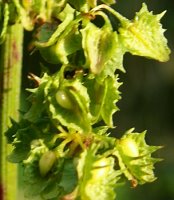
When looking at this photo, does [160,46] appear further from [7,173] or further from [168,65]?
[168,65]

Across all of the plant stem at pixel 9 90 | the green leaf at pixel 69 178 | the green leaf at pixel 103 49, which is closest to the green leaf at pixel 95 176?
the green leaf at pixel 69 178

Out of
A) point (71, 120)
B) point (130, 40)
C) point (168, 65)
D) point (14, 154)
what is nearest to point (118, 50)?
point (130, 40)

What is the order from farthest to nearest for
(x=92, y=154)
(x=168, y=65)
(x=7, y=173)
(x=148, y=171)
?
(x=168, y=65), (x=7, y=173), (x=148, y=171), (x=92, y=154)

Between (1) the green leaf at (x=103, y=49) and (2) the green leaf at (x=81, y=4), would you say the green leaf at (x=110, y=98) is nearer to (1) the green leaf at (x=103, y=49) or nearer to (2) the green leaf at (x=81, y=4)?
(1) the green leaf at (x=103, y=49)

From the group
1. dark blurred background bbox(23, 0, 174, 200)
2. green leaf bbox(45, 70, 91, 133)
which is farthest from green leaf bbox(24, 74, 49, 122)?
dark blurred background bbox(23, 0, 174, 200)

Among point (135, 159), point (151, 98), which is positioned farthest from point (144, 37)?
point (151, 98)
